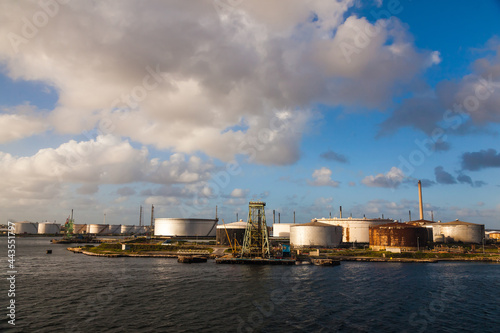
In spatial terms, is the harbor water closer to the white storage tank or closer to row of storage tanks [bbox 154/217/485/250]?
row of storage tanks [bbox 154/217/485/250]

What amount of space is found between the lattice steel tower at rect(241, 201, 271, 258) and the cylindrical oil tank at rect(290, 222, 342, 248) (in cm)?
3053

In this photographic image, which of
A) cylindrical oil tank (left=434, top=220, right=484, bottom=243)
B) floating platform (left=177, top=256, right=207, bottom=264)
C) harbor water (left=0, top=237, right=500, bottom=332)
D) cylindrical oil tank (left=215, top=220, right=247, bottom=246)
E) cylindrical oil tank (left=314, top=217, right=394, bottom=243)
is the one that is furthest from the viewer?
cylindrical oil tank (left=215, top=220, right=247, bottom=246)

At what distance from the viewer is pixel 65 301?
47844 mm

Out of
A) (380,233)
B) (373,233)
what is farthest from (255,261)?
(373,233)

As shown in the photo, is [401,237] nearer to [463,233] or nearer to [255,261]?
[463,233]

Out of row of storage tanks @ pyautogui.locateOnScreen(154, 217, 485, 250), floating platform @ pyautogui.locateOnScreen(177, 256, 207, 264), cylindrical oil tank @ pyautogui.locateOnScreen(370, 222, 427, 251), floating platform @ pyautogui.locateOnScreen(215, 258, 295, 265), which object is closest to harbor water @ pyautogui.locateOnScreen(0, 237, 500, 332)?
floating platform @ pyautogui.locateOnScreen(215, 258, 295, 265)

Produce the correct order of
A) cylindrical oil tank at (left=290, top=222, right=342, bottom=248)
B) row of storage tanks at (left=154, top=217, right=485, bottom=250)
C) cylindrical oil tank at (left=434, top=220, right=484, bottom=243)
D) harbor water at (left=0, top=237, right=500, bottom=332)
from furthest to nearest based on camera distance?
1. cylindrical oil tank at (left=434, top=220, right=484, bottom=243)
2. cylindrical oil tank at (left=290, top=222, right=342, bottom=248)
3. row of storage tanks at (left=154, top=217, right=485, bottom=250)
4. harbor water at (left=0, top=237, right=500, bottom=332)

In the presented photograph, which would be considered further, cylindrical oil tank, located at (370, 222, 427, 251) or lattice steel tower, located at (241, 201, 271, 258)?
cylindrical oil tank, located at (370, 222, 427, 251)

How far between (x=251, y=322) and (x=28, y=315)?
27.4 meters

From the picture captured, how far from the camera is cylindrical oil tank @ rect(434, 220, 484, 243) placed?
458 ft

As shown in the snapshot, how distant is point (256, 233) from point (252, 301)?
55.7 metres

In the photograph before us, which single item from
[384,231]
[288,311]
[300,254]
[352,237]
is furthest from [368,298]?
[352,237]

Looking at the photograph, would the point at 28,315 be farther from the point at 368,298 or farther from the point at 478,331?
the point at 478,331

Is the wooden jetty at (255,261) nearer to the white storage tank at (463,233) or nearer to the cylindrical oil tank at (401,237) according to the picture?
the cylindrical oil tank at (401,237)
